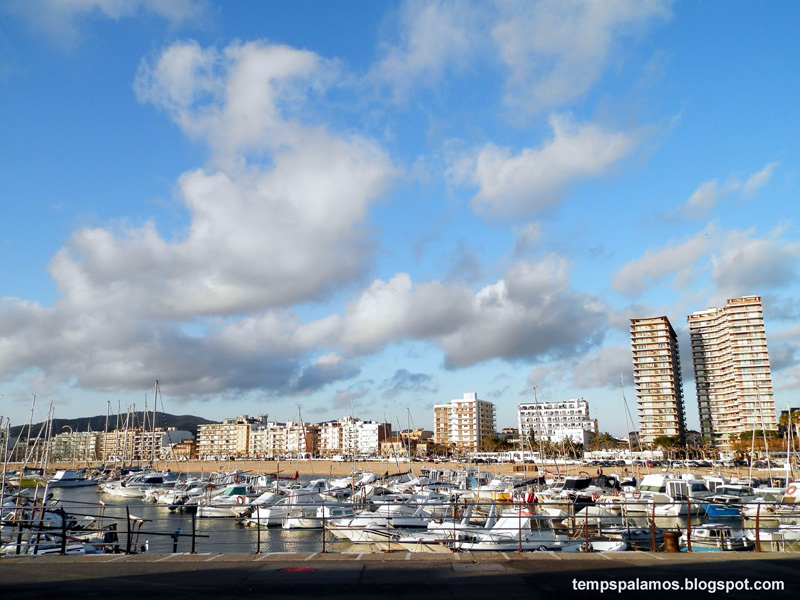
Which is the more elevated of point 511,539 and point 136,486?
point 511,539

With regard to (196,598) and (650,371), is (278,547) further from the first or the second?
(650,371)

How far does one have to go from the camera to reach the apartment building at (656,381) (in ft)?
454

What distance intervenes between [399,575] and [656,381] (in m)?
143

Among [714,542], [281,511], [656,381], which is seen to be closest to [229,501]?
[281,511]

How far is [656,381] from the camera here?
5576 inches

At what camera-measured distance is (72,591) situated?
11141 millimetres

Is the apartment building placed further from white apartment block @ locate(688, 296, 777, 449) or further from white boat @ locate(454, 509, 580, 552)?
white boat @ locate(454, 509, 580, 552)

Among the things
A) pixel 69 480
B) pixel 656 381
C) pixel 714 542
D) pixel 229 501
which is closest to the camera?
pixel 714 542

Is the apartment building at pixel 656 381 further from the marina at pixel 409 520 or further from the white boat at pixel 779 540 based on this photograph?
the white boat at pixel 779 540

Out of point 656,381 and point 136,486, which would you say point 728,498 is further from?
point 656,381

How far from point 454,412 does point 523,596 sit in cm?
18823

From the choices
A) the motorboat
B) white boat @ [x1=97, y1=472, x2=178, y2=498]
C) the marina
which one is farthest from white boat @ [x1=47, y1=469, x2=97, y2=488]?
the motorboat

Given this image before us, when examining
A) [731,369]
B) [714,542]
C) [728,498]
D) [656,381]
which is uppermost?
[731,369]

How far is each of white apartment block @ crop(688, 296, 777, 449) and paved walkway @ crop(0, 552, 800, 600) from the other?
136195mm
